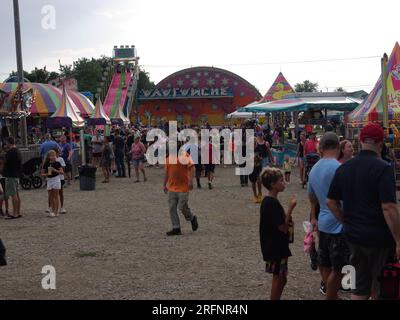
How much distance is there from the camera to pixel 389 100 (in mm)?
16406

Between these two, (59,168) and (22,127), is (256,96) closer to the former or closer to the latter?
(22,127)

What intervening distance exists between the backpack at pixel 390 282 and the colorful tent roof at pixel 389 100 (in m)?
11.8

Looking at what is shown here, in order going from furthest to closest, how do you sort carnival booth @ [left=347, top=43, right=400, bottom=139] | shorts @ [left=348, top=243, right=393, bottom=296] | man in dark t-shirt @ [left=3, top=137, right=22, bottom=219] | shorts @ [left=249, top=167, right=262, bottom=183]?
carnival booth @ [left=347, top=43, right=400, bottom=139] → shorts @ [left=249, top=167, right=262, bottom=183] → man in dark t-shirt @ [left=3, top=137, right=22, bottom=219] → shorts @ [left=348, top=243, right=393, bottom=296]

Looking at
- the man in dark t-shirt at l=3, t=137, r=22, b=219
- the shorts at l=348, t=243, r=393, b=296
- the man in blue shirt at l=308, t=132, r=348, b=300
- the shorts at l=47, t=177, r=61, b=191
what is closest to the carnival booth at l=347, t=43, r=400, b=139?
the shorts at l=47, t=177, r=61, b=191

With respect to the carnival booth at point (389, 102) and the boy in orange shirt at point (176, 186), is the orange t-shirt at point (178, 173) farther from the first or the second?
the carnival booth at point (389, 102)

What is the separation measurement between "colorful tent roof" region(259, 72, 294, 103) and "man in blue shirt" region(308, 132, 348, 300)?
29995mm

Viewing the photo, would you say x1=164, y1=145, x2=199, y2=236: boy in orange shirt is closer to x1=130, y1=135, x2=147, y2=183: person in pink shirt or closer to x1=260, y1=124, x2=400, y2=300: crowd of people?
x1=260, y1=124, x2=400, y2=300: crowd of people

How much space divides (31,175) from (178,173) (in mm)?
9327

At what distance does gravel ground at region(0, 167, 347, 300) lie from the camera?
6.62 m

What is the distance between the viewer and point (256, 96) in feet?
220

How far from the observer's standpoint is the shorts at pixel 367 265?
14.9ft

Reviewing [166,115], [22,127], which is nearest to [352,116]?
[22,127]

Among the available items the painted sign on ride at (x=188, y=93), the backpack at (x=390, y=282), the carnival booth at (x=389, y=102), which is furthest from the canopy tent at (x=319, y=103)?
the painted sign on ride at (x=188, y=93)
